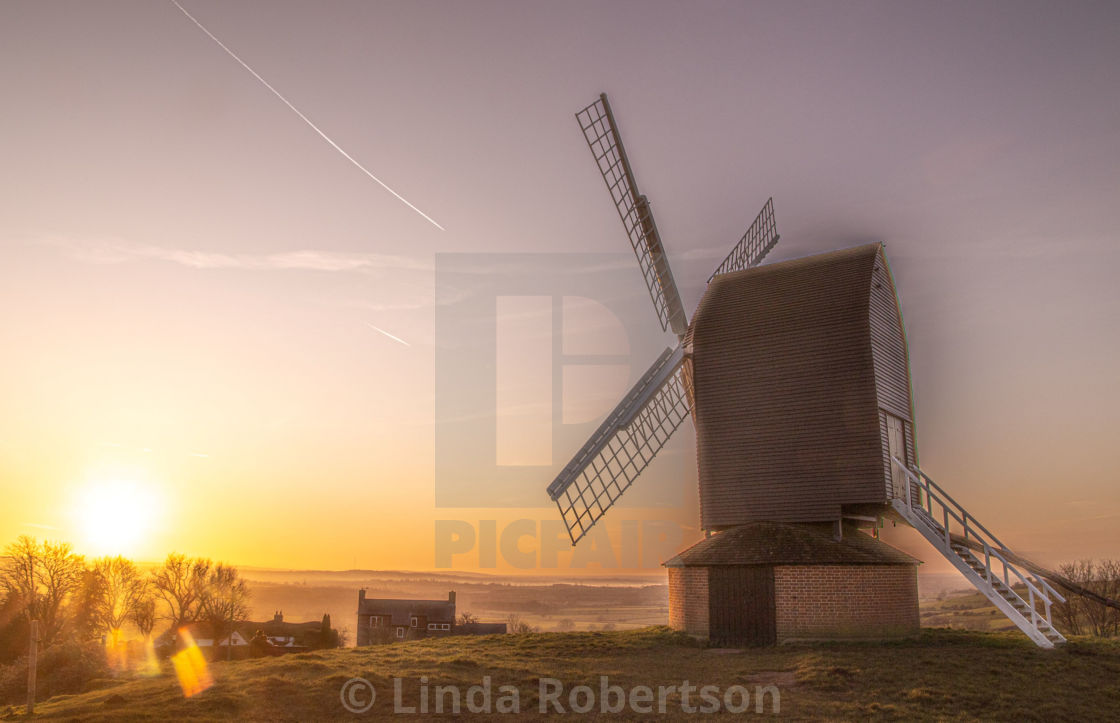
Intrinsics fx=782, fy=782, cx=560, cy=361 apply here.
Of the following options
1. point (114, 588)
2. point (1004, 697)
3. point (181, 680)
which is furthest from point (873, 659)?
point (114, 588)

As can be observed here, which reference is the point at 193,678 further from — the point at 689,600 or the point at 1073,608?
the point at 1073,608

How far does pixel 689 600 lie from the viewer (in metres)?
23.5

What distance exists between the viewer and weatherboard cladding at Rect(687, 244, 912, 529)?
922 inches

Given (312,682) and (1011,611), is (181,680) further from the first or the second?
(1011,611)

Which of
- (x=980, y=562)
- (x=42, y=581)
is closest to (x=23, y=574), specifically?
(x=42, y=581)

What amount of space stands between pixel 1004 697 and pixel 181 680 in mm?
17103

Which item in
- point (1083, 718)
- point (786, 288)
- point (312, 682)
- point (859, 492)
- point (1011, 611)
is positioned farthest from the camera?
point (786, 288)

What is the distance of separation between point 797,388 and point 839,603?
6460 millimetres

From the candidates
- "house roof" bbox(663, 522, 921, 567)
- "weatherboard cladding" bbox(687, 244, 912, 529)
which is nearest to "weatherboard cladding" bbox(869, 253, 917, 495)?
"weatherboard cladding" bbox(687, 244, 912, 529)

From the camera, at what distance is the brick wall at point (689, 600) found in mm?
23031

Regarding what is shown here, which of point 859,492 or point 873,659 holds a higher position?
point 859,492

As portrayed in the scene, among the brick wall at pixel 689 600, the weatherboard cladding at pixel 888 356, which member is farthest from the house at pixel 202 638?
the weatherboard cladding at pixel 888 356

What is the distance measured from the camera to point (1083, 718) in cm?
1413

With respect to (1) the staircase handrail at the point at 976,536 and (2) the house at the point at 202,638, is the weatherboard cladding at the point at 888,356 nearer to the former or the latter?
Result: (1) the staircase handrail at the point at 976,536
